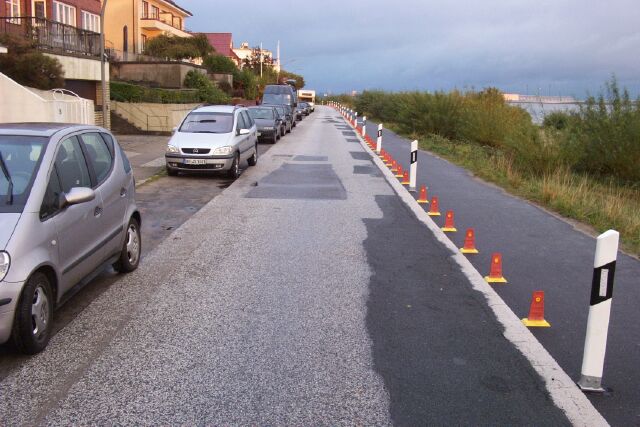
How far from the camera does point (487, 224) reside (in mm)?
10852

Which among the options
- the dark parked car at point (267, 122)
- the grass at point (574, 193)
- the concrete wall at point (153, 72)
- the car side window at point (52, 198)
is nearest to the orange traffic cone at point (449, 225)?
the grass at point (574, 193)

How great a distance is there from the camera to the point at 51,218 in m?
5.26

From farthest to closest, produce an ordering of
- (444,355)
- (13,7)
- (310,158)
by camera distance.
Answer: (13,7) < (310,158) < (444,355)

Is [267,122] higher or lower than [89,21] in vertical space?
lower

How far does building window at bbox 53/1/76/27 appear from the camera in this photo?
1249 inches

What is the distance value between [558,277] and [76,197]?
17.1 ft

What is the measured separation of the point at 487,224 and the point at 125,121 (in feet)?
74.1

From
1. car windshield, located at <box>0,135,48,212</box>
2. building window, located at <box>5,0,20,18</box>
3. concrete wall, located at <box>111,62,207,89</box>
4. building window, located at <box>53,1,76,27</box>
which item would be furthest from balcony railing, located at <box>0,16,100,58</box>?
car windshield, located at <box>0,135,48,212</box>

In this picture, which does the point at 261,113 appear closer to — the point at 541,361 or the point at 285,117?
the point at 285,117

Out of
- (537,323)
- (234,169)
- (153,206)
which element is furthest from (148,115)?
(537,323)

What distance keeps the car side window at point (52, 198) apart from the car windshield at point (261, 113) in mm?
23709

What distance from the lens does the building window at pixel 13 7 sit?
27578 millimetres

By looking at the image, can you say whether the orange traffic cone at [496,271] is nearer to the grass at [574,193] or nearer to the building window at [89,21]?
the grass at [574,193]

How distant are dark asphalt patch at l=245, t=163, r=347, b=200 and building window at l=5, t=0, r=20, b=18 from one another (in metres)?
16.0
